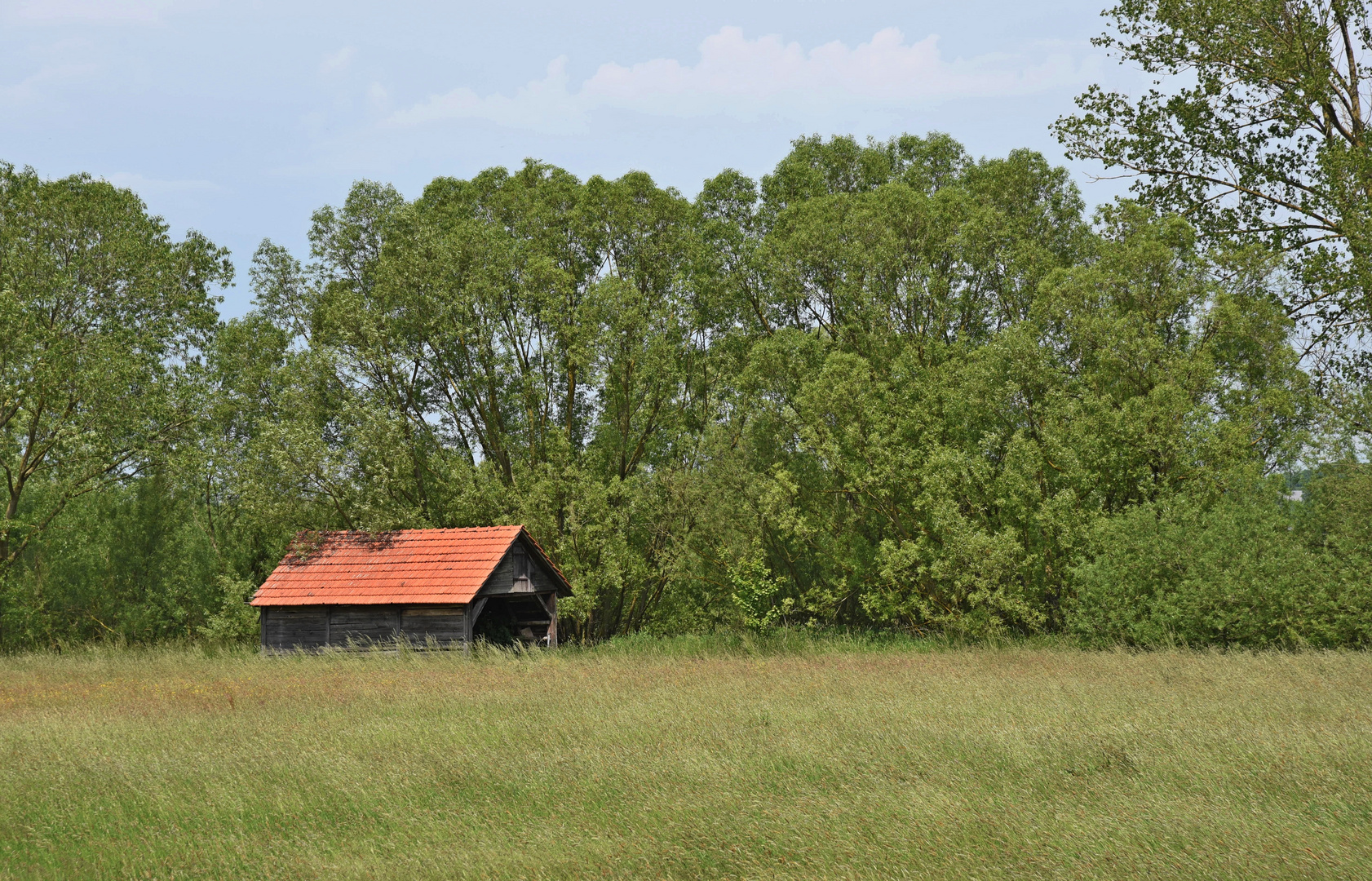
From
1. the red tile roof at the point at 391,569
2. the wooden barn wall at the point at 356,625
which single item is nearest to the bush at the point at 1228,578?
the red tile roof at the point at 391,569

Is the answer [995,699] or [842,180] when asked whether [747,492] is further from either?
[995,699]

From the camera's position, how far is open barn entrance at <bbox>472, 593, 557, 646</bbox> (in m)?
27.6

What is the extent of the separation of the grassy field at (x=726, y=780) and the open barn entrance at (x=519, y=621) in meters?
11.4

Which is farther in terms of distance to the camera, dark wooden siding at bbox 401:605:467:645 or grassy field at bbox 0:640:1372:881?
dark wooden siding at bbox 401:605:467:645

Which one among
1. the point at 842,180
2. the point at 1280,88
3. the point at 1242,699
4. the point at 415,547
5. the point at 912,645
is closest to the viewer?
the point at 1242,699

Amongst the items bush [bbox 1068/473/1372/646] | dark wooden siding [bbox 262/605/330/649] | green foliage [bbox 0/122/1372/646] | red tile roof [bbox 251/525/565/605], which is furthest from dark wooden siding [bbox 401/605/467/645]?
bush [bbox 1068/473/1372/646]

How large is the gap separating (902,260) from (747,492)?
27.3ft

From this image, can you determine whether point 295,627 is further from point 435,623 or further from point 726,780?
point 726,780

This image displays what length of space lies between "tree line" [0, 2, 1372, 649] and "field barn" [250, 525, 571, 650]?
10.8 feet

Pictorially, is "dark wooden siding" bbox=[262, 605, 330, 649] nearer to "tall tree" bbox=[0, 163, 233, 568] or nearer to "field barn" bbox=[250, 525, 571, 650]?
"field barn" bbox=[250, 525, 571, 650]

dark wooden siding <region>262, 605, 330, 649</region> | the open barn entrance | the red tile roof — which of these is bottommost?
the open barn entrance

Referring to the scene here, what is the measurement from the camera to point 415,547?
2605 cm

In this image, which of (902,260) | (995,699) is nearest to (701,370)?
(902,260)

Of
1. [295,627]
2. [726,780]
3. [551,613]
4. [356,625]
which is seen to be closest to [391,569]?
[356,625]
